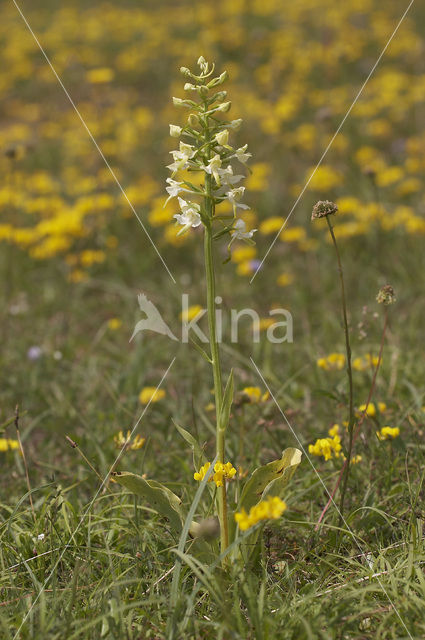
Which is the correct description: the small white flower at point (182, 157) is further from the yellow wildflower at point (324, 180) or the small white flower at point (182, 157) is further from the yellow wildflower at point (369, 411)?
the yellow wildflower at point (324, 180)

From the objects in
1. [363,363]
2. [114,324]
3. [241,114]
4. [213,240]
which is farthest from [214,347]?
[241,114]

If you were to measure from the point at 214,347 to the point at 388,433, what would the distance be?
77 centimetres

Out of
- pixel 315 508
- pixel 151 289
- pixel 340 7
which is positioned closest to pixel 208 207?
pixel 315 508

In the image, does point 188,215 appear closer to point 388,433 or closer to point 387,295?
point 387,295

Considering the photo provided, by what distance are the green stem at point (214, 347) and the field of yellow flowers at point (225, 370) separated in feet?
0.05

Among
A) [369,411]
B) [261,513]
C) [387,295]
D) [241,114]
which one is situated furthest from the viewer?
[241,114]

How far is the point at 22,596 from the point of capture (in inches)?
69.1

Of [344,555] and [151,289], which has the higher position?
[151,289]

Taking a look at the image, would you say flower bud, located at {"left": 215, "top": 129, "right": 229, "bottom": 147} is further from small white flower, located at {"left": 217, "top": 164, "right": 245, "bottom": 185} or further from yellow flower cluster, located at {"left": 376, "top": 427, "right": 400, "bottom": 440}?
yellow flower cluster, located at {"left": 376, "top": 427, "right": 400, "bottom": 440}

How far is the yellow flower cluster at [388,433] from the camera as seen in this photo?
2.16 metres

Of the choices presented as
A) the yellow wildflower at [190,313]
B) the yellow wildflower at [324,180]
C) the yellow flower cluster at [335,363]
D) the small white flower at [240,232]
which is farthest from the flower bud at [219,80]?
the yellow wildflower at [324,180]

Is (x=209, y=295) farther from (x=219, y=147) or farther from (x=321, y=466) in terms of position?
(x=321, y=466)

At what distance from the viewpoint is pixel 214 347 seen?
176 centimetres

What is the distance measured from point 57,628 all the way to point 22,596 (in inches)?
8.5
